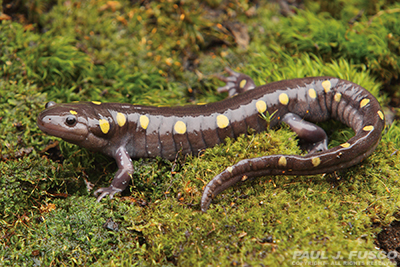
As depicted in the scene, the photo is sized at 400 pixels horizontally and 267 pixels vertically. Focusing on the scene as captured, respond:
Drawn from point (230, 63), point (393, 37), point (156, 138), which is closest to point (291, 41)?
point (230, 63)

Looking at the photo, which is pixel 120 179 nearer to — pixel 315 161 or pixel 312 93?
pixel 315 161

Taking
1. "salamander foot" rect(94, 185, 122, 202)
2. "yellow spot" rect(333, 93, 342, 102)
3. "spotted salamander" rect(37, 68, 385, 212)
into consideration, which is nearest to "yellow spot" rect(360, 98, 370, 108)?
"spotted salamander" rect(37, 68, 385, 212)

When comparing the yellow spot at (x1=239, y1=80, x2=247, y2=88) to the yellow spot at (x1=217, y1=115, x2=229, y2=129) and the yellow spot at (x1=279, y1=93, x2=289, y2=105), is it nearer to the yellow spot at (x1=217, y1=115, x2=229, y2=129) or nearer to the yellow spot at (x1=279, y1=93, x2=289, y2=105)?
the yellow spot at (x1=279, y1=93, x2=289, y2=105)

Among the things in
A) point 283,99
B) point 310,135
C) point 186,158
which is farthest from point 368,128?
point 186,158

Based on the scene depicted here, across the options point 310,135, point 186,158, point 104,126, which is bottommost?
point 186,158

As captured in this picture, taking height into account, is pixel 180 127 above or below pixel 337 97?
below
